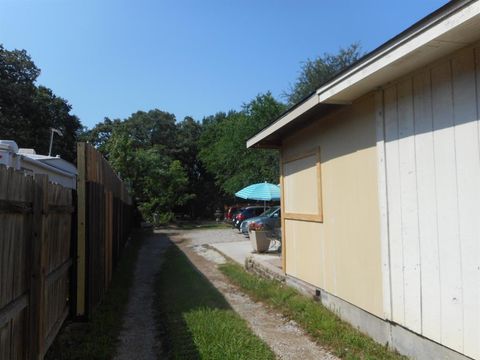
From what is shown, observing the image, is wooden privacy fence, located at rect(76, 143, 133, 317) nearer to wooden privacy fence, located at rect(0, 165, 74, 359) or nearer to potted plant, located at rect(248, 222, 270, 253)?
wooden privacy fence, located at rect(0, 165, 74, 359)

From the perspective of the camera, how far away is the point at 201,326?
5812 millimetres

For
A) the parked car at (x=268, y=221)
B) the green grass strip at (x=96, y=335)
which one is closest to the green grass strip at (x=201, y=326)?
the green grass strip at (x=96, y=335)

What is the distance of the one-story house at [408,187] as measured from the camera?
375 cm

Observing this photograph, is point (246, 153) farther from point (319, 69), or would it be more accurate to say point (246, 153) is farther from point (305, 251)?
point (305, 251)

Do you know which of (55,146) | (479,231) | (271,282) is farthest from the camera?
(55,146)

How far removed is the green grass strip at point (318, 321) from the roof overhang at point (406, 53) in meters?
2.74

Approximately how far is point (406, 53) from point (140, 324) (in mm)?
4717

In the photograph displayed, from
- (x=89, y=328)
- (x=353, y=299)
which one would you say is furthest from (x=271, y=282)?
(x=89, y=328)

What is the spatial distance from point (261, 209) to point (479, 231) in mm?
22002

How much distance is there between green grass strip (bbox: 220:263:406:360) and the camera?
484 centimetres

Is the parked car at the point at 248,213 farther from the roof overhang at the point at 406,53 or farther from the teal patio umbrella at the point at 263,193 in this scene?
the roof overhang at the point at 406,53

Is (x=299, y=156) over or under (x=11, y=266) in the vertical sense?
over

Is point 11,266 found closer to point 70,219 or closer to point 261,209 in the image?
point 70,219

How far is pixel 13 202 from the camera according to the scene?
3.19 m
